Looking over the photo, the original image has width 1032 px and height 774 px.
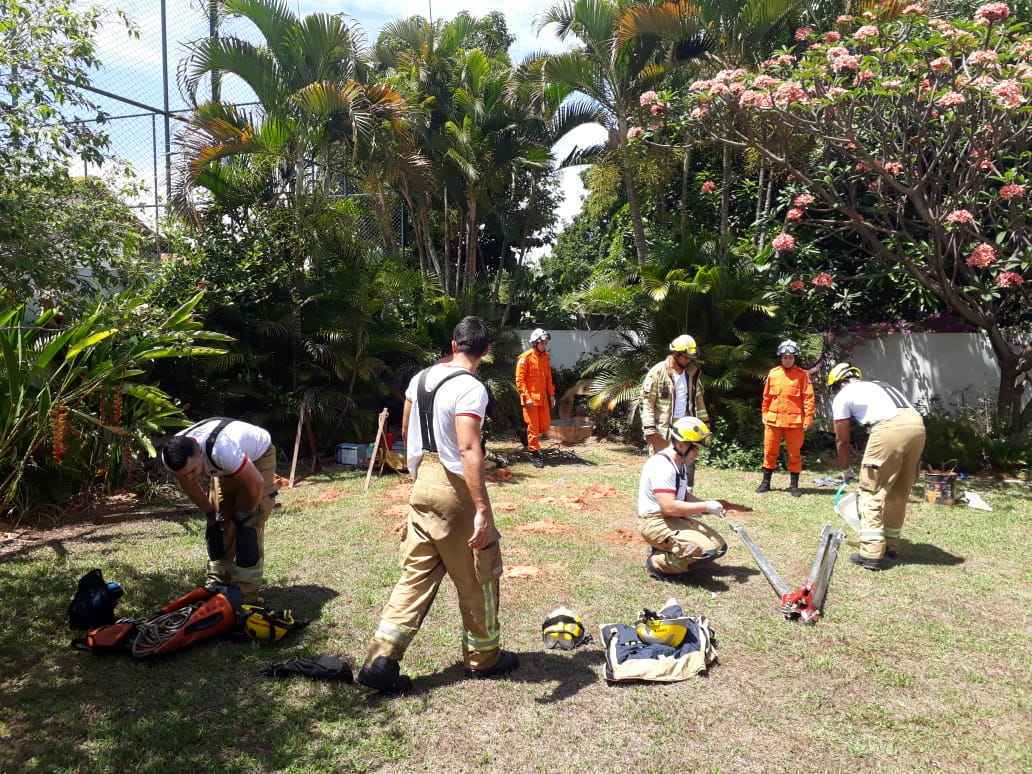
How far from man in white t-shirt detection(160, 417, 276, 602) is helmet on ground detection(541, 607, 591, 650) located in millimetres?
1929

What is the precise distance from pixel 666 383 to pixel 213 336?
4.56 meters

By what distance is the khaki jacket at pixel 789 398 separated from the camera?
28.5 ft

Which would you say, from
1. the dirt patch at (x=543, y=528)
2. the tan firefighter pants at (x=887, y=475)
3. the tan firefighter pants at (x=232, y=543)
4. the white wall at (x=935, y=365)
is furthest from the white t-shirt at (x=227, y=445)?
the white wall at (x=935, y=365)

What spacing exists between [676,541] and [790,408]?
399cm

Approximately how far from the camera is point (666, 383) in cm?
789

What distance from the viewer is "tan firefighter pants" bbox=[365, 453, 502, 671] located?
12.3 feet

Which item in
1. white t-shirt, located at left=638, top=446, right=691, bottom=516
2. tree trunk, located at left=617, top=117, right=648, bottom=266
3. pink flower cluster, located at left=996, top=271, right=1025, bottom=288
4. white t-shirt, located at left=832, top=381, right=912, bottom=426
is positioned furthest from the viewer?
tree trunk, located at left=617, top=117, right=648, bottom=266

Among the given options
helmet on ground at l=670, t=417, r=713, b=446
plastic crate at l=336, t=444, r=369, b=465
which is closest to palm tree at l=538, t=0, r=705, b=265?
plastic crate at l=336, t=444, r=369, b=465

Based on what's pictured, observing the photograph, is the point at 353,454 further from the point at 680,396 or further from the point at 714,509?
the point at 714,509

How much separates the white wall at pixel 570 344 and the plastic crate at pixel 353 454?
18.5 feet

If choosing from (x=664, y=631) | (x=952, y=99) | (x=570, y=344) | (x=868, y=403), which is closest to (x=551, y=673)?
(x=664, y=631)

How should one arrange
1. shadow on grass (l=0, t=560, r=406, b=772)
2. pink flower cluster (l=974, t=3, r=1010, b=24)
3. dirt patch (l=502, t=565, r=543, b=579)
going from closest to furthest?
shadow on grass (l=0, t=560, r=406, b=772), dirt patch (l=502, t=565, r=543, b=579), pink flower cluster (l=974, t=3, r=1010, b=24)

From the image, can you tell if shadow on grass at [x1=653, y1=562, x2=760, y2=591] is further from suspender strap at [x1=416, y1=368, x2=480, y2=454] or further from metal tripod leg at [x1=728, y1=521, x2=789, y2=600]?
suspender strap at [x1=416, y1=368, x2=480, y2=454]

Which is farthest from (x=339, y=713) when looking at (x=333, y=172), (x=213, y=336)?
(x=333, y=172)
